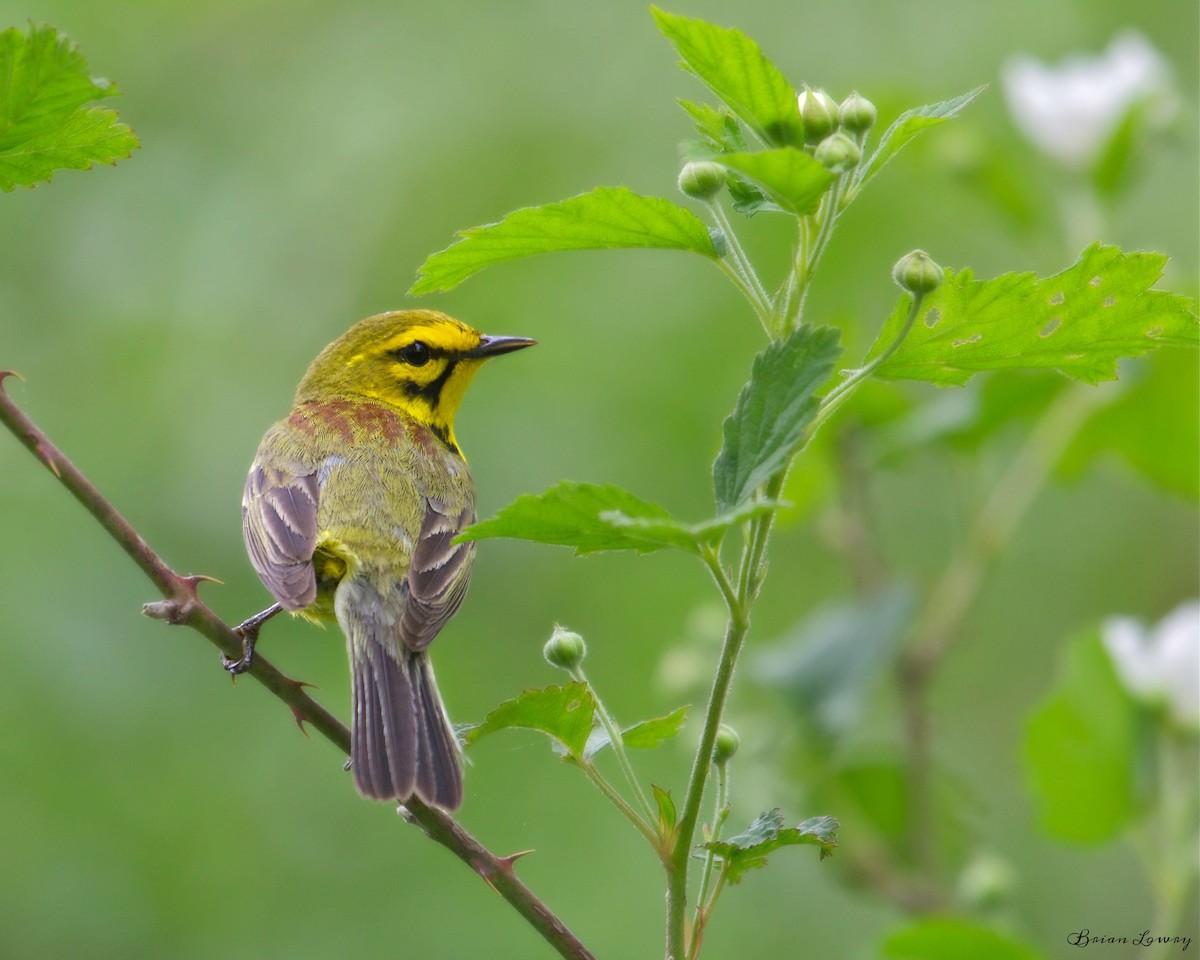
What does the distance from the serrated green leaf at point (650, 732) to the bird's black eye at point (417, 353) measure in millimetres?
2944

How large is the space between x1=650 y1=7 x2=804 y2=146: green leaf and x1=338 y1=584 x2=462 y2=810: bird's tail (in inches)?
49.7

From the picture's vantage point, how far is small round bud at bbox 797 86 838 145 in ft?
6.59

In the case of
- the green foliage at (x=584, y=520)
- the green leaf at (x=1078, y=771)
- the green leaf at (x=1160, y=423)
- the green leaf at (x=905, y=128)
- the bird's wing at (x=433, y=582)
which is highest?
the green leaf at (x=1160, y=423)

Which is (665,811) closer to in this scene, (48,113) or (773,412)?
(773,412)

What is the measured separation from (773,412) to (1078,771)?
213 cm

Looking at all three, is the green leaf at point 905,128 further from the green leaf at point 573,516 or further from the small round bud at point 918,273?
the green leaf at point 573,516

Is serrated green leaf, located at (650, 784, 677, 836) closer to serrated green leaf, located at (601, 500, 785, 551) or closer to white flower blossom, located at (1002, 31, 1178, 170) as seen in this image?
serrated green leaf, located at (601, 500, 785, 551)

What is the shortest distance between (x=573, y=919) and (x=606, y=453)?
80.5 inches

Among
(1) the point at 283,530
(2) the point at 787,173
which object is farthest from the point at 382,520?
(2) the point at 787,173

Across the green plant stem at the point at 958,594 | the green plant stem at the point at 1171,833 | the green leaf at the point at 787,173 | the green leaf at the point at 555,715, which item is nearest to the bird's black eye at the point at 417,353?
the green plant stem at the point at 958,594

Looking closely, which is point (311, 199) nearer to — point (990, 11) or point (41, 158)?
point (990, 11)

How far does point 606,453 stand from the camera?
21.1ft

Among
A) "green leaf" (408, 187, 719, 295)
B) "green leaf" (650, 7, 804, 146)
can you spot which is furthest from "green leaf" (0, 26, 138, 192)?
"green leaf" (650, 7, 804, 146)

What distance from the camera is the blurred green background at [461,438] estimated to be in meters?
5.39
